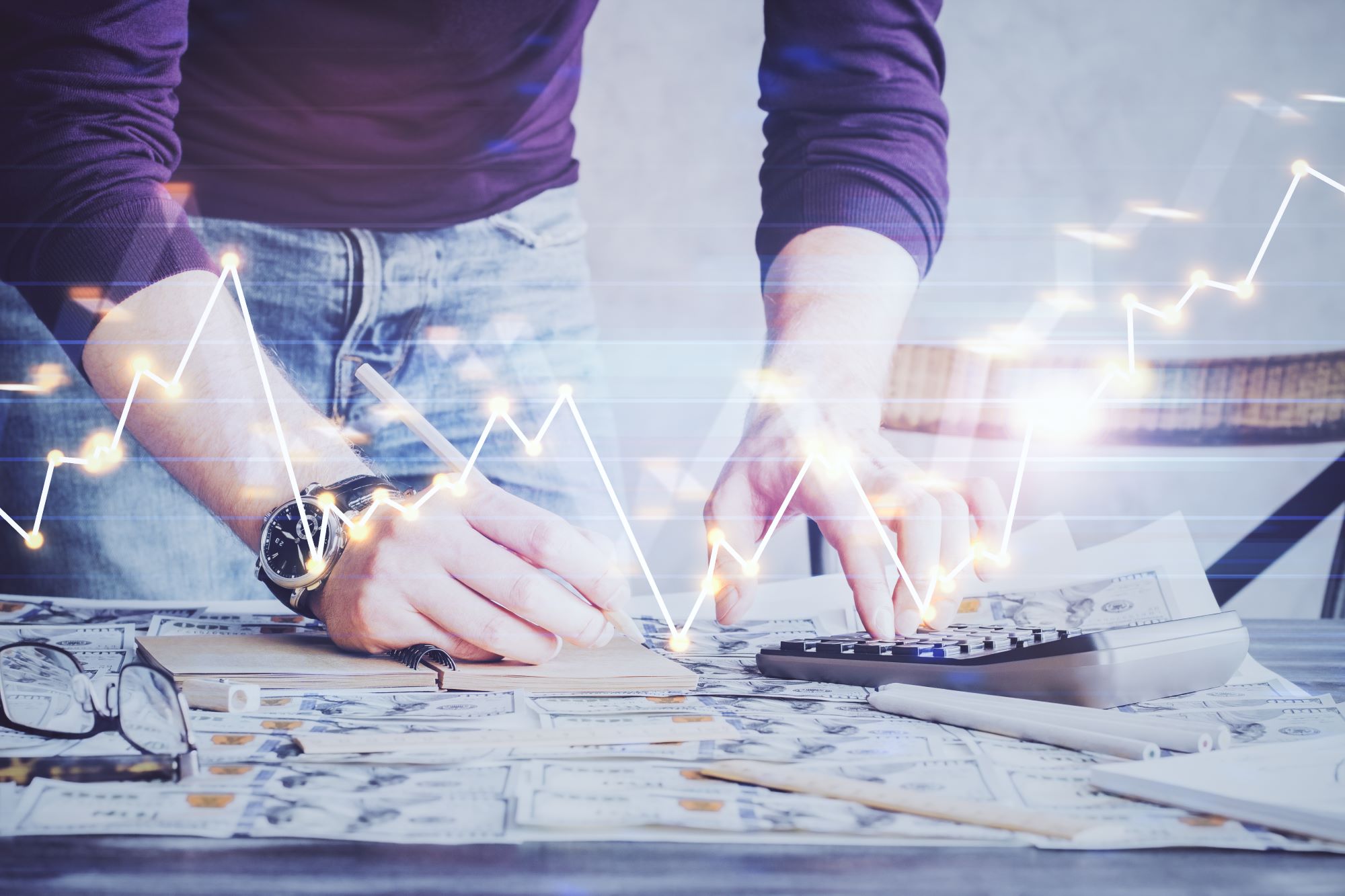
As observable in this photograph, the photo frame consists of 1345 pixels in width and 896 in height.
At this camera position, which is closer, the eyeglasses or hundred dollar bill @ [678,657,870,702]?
the eyeglasses

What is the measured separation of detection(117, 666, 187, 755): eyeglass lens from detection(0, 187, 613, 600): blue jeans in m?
0.54

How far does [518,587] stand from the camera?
552mm

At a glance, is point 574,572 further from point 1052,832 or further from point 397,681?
point 1052,832

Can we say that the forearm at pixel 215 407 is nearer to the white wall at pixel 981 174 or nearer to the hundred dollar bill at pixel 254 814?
the hundred dollar bill at pixel 254 814

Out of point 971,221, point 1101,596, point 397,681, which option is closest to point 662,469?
point 971,221

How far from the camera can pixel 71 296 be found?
2.44 ft

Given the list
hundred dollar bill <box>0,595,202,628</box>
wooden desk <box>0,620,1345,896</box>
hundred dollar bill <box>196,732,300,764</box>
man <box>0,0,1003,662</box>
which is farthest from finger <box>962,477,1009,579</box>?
hundred dollar bill <box>0,595,202,628</box>

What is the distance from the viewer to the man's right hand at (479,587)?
56cm

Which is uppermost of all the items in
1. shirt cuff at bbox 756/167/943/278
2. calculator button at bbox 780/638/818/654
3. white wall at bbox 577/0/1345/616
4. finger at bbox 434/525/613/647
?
white wall at bbox 577/0/1345/616

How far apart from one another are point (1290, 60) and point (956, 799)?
1312 mm

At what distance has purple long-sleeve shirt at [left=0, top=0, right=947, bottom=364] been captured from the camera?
885mm

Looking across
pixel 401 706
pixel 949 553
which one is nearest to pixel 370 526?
pixel 401 706

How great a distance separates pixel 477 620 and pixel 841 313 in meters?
0.45

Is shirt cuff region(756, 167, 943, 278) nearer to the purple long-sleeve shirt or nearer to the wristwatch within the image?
the purple long-sleeve shirt
